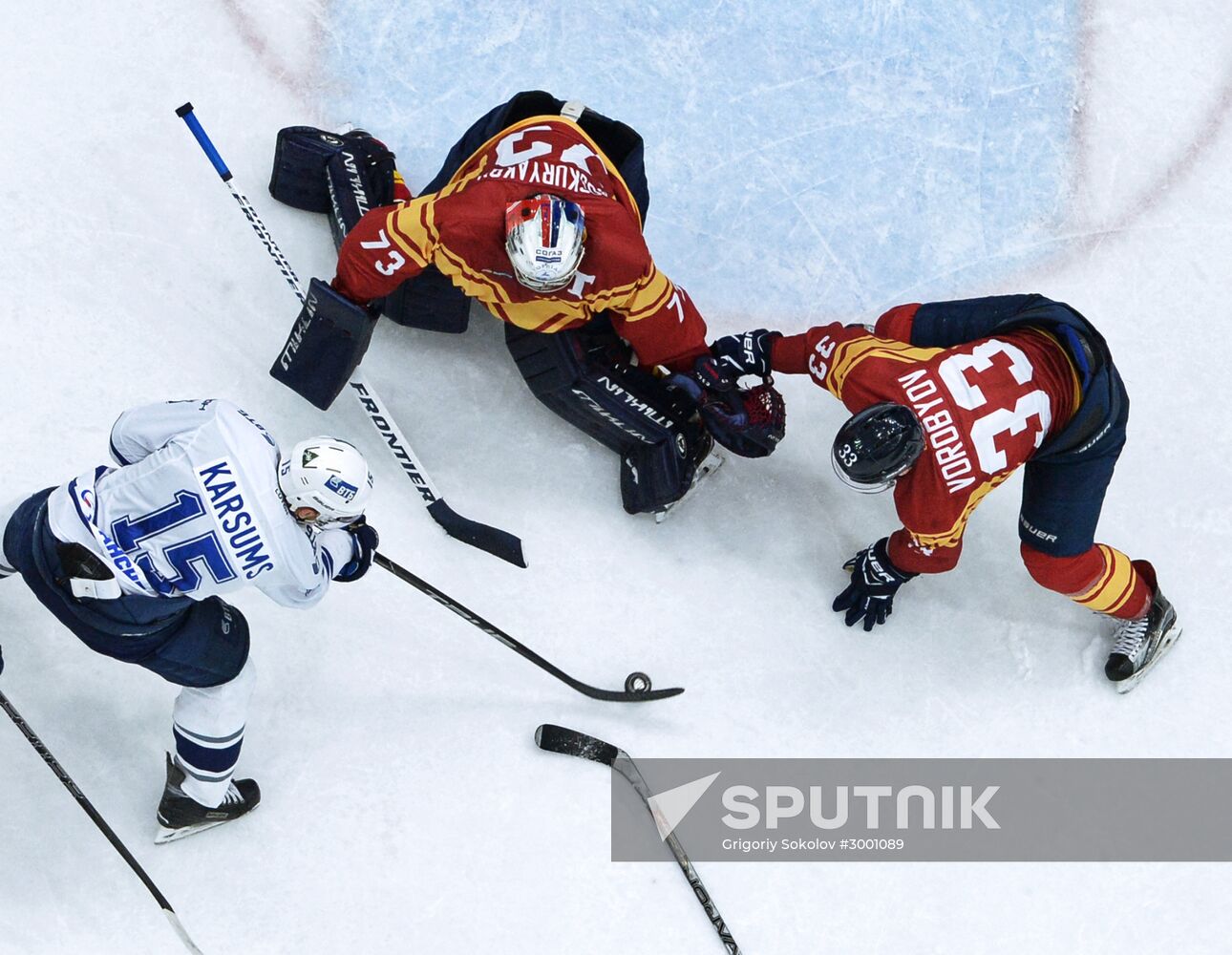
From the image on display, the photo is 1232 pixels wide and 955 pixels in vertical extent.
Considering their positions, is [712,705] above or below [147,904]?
below

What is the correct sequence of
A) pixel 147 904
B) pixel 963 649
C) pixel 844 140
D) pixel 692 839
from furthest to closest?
pixel 844 140, pixel 963 649, pixel 692 839, pixel 147 904

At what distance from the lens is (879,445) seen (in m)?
3.48

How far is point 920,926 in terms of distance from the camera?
13.2ft

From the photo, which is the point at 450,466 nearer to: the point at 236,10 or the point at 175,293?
the point at 175,293

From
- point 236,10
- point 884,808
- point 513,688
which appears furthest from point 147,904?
point 236,10

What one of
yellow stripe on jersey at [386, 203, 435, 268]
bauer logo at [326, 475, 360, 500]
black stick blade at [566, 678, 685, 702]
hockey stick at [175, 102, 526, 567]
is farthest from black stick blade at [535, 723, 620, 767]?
yellow stripe on jersey at [386, 203, 435, 268]

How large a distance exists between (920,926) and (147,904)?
7.67 feet

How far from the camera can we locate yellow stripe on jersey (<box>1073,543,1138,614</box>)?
402cm

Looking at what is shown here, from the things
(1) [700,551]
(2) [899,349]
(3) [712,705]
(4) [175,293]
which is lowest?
(3) [712,705]

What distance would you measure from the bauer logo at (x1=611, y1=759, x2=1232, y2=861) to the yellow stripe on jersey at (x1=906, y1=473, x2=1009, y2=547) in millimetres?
811

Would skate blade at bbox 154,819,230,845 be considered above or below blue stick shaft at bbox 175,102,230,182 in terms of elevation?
below

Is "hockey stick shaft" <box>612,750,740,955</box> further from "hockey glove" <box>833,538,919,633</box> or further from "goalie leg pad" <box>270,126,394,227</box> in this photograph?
"goalie leg pad" <box>270,126,394,227</box>

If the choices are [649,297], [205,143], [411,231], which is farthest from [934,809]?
[205,143]

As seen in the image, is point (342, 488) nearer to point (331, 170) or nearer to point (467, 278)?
point (467, 278)
